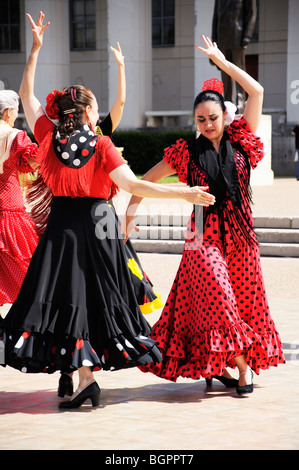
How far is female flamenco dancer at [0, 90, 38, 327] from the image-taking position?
6.64 m

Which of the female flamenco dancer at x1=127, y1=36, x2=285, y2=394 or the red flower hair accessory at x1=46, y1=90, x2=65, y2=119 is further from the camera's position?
the female flamenco dancer at x1=127, y1=36, x2=285, y2=394

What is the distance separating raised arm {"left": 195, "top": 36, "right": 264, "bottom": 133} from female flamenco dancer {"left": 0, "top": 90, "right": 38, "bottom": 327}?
1776 mm

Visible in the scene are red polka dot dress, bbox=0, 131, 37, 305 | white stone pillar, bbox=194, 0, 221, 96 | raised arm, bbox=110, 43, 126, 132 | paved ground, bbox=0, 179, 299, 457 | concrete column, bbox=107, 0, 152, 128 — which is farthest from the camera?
concrete column, bbox=107, 0, 152, 128

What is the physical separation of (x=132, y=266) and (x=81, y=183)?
A: 2.23 m

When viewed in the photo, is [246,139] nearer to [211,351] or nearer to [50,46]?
[211,351]

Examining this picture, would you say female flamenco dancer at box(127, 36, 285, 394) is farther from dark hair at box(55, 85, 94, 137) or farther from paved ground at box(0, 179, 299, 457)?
dark hair at box(55, 85, 94, 137)

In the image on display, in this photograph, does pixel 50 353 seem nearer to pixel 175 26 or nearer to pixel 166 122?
pixel 166 122

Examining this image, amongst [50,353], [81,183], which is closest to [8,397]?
[50,353]

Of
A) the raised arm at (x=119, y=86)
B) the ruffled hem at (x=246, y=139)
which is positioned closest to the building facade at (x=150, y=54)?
the raised arm at (x=119, y=86)

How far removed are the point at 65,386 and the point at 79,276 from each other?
0.72 metres

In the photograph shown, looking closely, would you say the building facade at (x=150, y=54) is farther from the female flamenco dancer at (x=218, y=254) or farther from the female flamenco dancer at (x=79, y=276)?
the female flamenco dancer at (x=79, y=276)

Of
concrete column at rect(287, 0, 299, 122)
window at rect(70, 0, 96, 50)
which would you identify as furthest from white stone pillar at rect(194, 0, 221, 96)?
window at rect(70, 0, 96, 50)

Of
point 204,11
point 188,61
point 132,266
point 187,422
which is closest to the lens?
point 187,422
